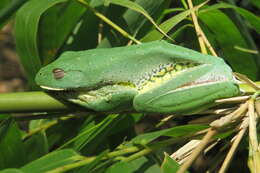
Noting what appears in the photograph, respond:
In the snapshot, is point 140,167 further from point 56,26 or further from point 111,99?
point 56,26

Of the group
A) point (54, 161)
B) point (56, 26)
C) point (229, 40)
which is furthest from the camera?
point (56, 26)

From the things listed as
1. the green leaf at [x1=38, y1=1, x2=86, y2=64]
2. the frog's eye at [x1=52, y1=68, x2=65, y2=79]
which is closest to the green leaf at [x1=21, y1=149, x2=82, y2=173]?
the frog's eye at [x1=52, y1=68, x2=65, y2=79]

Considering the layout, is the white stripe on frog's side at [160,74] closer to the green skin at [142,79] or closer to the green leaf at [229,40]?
the green skin at [142,79]

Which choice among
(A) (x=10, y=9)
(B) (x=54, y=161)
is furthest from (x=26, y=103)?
(A) (x=10, y=9)

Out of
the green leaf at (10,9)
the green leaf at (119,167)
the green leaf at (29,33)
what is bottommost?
the green leaf at (119,167)

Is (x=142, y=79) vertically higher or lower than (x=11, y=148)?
higher

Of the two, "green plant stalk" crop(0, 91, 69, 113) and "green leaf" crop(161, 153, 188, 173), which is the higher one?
"green plant stalk" crop(0, 91, 69, 113)

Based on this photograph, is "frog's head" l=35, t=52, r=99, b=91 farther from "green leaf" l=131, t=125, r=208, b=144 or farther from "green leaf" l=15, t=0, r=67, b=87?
"green leaf" l=131, t=125, r=208, b=144

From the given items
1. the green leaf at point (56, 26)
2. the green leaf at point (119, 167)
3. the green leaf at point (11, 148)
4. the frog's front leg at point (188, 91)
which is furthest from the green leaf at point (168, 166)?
the green leaf at point (56, 26)
